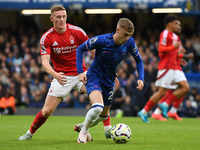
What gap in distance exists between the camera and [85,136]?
583cm

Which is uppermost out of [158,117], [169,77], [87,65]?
[169,77]

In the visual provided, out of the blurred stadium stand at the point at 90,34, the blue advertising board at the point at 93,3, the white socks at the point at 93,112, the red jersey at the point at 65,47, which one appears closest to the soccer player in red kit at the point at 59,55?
the red jersey at the point at 65,47

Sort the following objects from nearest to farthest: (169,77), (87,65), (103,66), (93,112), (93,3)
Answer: (93,112)
(103,66)
(169,77)
(87,65)
(93,3)

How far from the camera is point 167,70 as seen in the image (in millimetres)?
10258

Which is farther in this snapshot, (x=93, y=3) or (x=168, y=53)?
(x=93, y=3)

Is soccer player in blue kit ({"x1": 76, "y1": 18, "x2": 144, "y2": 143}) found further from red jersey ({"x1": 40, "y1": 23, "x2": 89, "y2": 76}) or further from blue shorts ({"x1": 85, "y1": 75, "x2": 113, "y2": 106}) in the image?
red jersey ({"x1": 40, "y1": 23, "x2": 89, "y2": 76})

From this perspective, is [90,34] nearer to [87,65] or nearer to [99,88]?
[87,65]

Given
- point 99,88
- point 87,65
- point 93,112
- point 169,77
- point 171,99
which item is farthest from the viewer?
point 87,65

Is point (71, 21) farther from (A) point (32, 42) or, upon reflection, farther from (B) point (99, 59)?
(B) point (99, 59)

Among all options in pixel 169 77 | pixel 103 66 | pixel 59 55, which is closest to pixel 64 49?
pixel 59 55

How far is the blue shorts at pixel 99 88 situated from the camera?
590cm

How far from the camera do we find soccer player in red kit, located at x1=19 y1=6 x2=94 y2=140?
6.33 meters

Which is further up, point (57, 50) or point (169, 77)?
point (57, 50)

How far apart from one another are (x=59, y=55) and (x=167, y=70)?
4.48m
